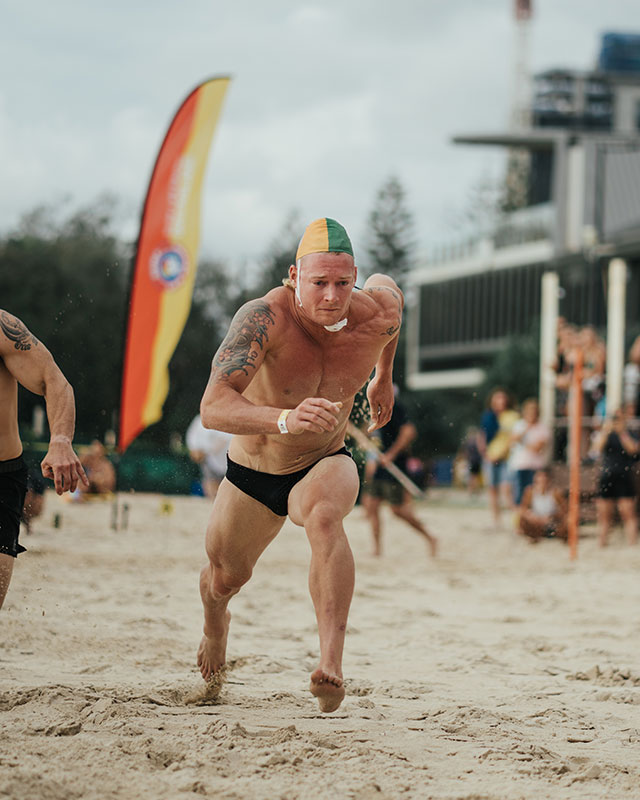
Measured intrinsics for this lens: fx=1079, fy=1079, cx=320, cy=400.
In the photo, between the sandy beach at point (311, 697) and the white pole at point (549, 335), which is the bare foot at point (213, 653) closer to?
the sandy beach at point (311, 697)

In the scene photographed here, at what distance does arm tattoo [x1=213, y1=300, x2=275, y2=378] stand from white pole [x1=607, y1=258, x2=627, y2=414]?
1061 cm

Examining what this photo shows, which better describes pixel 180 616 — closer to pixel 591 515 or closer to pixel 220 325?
pixel 591 515

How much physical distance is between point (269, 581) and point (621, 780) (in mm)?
5539

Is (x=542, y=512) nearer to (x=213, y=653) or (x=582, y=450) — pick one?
(x=582, y=450)

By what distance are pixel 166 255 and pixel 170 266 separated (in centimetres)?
13

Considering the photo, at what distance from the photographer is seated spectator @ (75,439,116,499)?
587 inches

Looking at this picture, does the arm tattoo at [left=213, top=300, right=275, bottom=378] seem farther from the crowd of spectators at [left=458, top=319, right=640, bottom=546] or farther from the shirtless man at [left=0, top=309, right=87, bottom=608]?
the crowd of spectators at [left=458, top=319, right=640, bottom=546]

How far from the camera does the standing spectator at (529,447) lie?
40.7 feet

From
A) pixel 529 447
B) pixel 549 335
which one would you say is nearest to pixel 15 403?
pixel 529 447

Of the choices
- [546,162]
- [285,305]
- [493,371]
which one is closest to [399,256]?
[493,371]

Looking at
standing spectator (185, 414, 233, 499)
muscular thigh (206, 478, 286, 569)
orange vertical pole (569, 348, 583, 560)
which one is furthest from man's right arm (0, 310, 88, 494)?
orange vertical pole (569, 348, 583, 560)

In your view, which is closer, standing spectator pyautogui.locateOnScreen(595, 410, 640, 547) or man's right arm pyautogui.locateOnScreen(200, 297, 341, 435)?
man's right arm pyautogui.locateOnScreen(200, 297, 341, 435)

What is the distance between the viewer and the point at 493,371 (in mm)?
47812

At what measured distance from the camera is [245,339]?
3654mm
